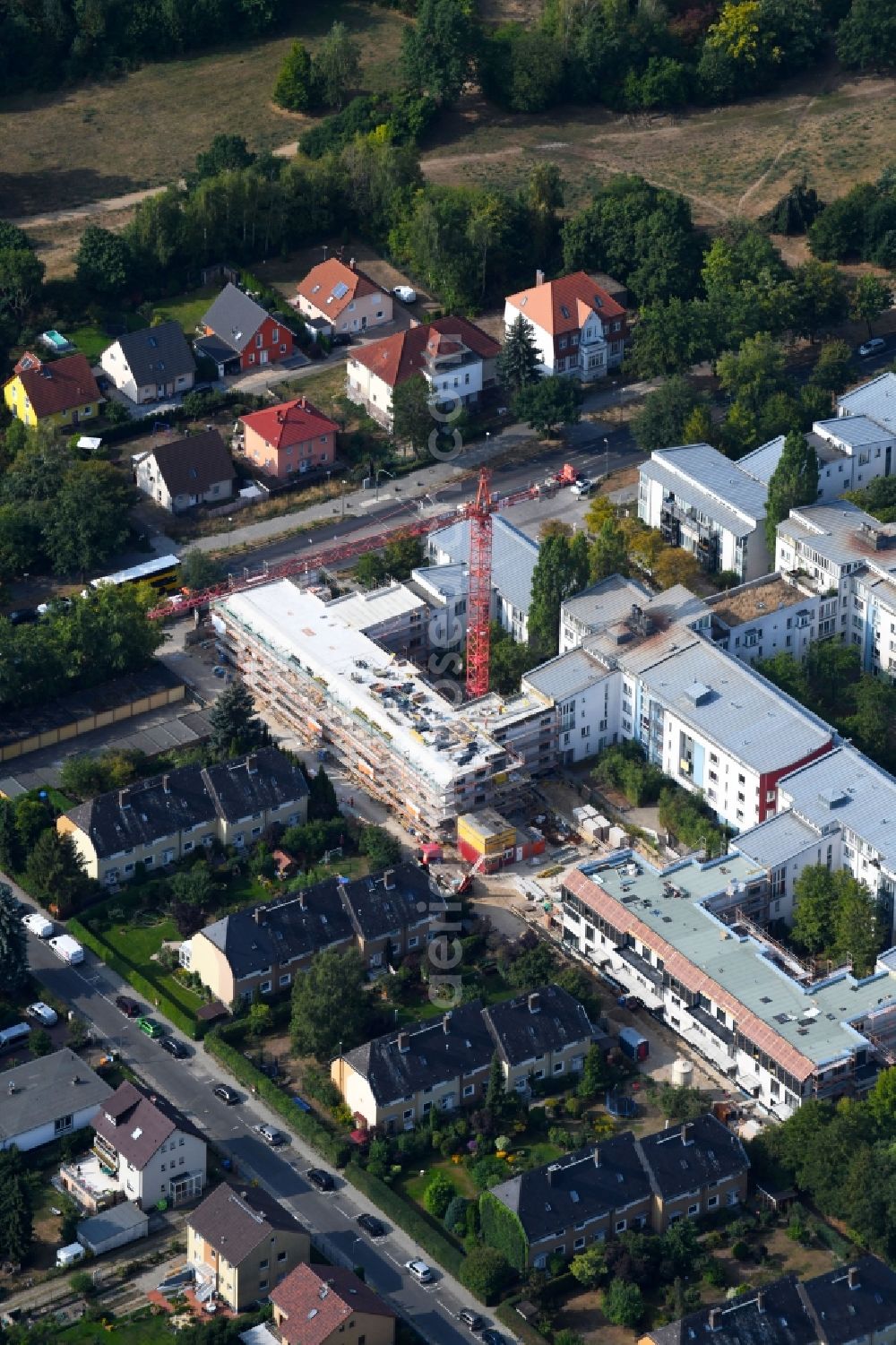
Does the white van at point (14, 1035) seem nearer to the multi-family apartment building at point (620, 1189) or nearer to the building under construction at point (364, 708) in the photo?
the building under construction at point (364, 708)

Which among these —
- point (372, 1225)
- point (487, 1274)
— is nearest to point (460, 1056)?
point (372, 1225)

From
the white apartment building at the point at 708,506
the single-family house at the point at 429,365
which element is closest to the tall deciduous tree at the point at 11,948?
the white apartment building at the point at 708,506

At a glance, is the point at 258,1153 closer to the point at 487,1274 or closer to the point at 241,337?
the point at 487,1274

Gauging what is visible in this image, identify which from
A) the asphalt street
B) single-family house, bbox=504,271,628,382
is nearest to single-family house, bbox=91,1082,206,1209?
the asphalt street

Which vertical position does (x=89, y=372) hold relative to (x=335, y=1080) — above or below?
above

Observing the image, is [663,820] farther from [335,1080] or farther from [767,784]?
[335,1080]

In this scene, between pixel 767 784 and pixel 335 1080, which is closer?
pixel 335 1080

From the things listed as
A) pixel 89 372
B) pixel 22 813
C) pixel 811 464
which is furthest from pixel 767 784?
pixel 89 372

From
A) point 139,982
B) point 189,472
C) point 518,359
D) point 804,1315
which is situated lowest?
point 804,1315
